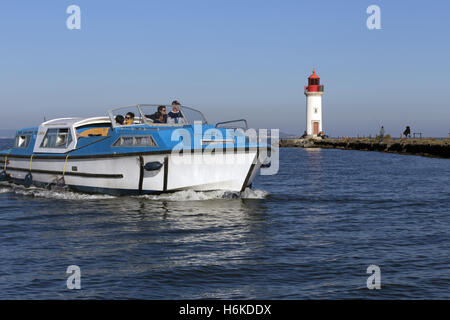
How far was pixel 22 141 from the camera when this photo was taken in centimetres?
2341

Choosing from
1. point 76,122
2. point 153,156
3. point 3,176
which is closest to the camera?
point 153,156

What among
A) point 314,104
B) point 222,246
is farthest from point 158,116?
point 314,104

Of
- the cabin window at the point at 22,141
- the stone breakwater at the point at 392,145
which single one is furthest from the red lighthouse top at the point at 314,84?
the cabin window at the point at 22,141

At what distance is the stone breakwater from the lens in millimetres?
55250

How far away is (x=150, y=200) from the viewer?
56.7 ft

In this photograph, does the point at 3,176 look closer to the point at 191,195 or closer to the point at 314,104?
the point at 191,195

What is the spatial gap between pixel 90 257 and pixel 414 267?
6176 mm

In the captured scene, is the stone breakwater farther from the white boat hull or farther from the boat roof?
the boat roof

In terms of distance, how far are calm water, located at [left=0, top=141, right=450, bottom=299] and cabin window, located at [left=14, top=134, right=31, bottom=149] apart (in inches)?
136

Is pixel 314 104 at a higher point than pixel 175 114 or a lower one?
higher

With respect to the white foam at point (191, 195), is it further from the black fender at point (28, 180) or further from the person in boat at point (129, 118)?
the black fender at point (28, 180)

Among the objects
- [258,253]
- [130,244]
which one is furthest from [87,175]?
[258,253]

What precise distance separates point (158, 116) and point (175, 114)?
0.71m
